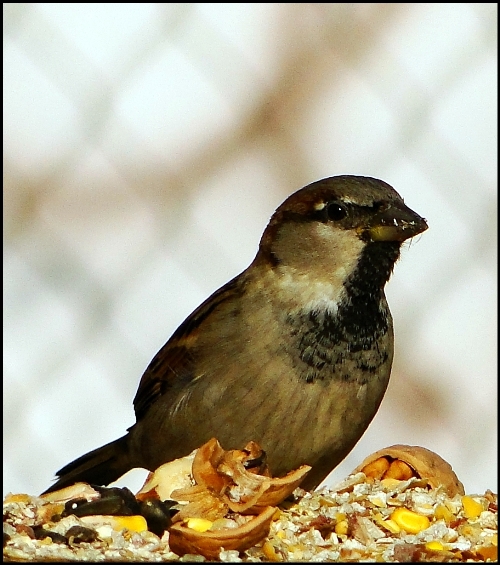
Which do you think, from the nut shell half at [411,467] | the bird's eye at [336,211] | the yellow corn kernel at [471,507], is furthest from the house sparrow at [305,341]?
the yellow corn kernel at [471,507]

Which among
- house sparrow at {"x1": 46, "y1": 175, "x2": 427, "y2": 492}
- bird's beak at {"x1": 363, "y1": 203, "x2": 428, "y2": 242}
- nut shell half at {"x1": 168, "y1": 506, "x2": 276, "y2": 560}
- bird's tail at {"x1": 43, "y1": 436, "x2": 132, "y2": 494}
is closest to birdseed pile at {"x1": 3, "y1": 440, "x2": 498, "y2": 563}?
nut shell half at {"x1": 168, "y1": 506, "x2": 276, "y2": 560}

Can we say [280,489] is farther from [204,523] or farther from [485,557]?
[485,557]

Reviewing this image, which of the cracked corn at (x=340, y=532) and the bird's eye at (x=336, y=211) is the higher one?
the bird's eye at (x=336, y=211)

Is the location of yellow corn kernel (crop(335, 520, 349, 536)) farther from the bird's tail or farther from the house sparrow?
the bird's tail

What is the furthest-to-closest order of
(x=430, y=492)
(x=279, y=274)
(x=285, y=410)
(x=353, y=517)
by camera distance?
1. (x=279, y=274)
2. (x=285, y=410)
3. (x=430, y=492)
4. (x=353, y=517)

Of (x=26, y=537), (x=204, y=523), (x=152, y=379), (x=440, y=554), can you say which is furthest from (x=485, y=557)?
(x=152, y=379)

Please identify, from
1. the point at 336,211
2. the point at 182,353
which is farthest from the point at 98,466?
the point at 336,211

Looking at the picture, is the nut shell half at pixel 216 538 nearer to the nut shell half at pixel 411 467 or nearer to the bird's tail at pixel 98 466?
the nut shell half at pixel 411 467
